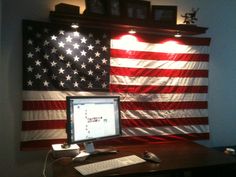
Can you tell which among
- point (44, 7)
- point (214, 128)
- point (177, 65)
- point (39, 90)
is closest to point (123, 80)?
point (177, 65)

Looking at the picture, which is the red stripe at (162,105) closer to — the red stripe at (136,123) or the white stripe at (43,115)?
the red stripe at (136,123)

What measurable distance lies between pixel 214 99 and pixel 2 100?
2156 mm

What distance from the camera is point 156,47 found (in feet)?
9.00

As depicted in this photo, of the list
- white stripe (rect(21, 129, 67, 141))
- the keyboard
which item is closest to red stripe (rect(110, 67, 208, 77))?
white stripe (rect(21, 129, 67, 141))

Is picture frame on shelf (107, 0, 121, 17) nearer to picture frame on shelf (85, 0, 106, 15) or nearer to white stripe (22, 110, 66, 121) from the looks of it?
picture frame on shelf (85, 0, 106, 15)

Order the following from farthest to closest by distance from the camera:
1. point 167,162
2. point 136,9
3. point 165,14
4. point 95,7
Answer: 1. point 165,14
2. point 136,9
3. point 95,7
4. point 167,162

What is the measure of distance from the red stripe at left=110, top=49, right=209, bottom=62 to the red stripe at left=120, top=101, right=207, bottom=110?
0.45 meters

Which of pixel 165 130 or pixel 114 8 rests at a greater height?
pixel 114 8

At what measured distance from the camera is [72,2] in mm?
2486

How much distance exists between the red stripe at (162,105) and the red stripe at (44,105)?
0.59m

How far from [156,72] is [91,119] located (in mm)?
944

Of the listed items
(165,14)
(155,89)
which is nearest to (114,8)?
(165,14)

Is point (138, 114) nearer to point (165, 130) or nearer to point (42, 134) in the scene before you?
point (165, 130)

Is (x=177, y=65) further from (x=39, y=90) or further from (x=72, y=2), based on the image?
(x=39, y=90)
